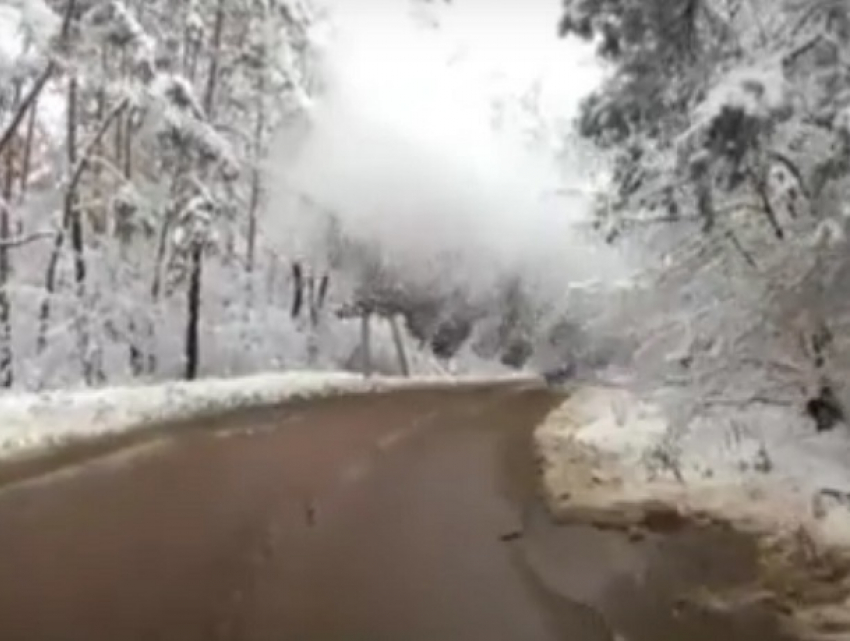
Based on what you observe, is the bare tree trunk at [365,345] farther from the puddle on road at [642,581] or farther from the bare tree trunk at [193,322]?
the puddle on road at [642,581]

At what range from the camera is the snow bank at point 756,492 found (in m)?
11.8

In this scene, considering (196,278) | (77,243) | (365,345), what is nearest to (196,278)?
(196,278)

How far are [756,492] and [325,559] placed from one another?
4935 mm

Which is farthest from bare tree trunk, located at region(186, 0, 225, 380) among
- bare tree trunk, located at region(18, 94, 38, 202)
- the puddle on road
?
the puddle on road

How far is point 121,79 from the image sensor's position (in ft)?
112

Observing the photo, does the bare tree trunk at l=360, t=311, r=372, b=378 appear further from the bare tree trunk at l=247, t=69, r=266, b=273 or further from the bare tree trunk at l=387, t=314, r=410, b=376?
the bare tree trunk at l=247, t=69, r=266, b=273

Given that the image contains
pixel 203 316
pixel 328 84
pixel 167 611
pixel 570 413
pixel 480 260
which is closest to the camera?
pixel 167 611

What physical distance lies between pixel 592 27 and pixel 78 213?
24.8m

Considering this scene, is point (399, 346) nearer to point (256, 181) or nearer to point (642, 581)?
point (256, 181)

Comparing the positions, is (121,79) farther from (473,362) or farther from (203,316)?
(473,362)

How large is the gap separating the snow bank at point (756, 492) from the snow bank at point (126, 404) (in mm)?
7612

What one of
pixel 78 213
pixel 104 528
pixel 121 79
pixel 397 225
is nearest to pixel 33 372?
pixel 78 213

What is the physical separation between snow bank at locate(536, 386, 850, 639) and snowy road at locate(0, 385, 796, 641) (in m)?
0.45

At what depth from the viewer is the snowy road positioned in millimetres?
10477
